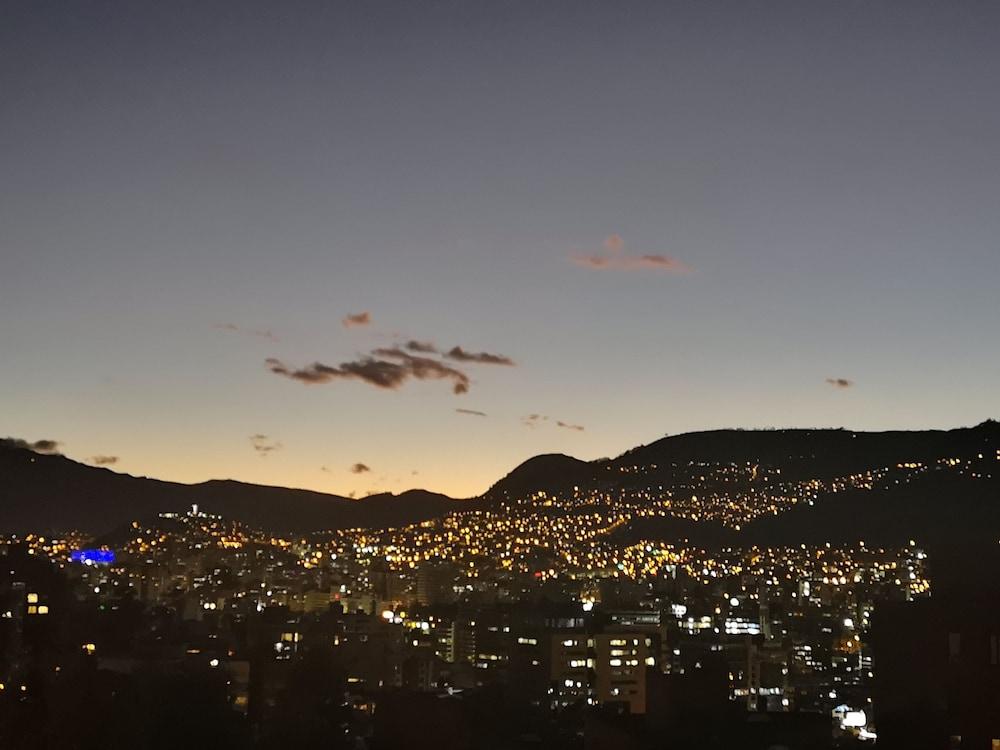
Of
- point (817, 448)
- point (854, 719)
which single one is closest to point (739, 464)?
point (817, 448)

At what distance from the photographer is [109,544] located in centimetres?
7694

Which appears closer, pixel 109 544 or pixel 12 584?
pixel 12 584

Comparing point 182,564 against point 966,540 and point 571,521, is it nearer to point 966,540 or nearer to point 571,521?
point 571,521

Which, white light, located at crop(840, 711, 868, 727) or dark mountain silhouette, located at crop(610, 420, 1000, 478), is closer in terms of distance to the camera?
white light, located at crop(840, 711, 868, 727)

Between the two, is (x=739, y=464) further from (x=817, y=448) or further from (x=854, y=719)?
(x=854, y=719)

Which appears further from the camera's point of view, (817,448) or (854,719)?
(817,448)

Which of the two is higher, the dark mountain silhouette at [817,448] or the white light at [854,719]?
the dark mountain silhouette at [817,448]

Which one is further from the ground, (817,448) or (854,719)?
(817,448)

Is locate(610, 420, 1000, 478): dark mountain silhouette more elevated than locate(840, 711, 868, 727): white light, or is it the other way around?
locate(610, 420, 1000, 478): dark mountain silhouette

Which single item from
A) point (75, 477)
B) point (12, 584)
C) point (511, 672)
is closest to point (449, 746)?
point (12, 584)

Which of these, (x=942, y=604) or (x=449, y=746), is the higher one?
(x=942, y=604)

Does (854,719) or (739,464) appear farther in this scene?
(739,464)

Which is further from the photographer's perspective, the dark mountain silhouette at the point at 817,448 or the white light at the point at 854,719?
the dark mountain silhouette at the point at 817,448

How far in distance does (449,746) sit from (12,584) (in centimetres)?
1308
